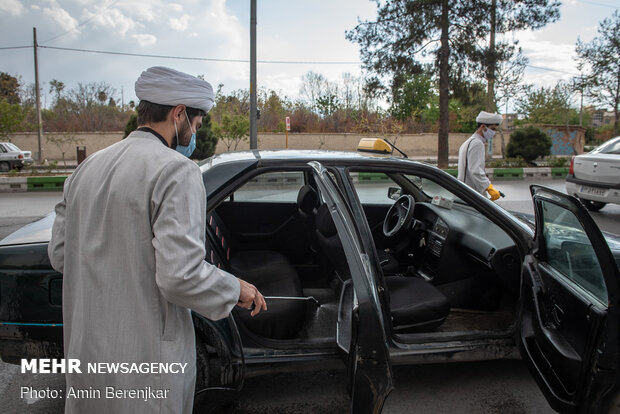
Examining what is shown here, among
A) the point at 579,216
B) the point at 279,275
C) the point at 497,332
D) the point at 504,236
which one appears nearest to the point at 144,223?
the point at 579,216

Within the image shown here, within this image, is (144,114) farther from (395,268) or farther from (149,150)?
(395,268)

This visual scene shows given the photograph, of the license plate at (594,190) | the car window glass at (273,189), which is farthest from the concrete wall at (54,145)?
the car window glass at (273,189)

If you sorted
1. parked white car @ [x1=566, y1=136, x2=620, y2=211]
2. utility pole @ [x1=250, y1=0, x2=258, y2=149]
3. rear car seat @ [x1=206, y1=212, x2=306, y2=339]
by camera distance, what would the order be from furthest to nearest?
utility pole @ [x1=250, y1=0, x2=258, y2=149] < parked white car @ [x1=566, y1=136, x2=620, y2=211] < rear car seat @ [x1=206, y1=212, x2=306, y2=339]

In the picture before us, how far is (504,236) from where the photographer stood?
2.93 metres

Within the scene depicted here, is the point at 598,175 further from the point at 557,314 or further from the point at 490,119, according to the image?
the point at 557,314

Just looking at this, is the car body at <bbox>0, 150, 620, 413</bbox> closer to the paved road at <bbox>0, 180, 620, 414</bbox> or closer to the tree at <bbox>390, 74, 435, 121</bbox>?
the paved road at <bbox>0, 180, 620, 414</bbox>

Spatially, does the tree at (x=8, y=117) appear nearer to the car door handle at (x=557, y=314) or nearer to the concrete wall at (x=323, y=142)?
the concrete wall at (x=323, y=142)

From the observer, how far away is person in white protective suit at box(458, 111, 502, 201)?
536cm

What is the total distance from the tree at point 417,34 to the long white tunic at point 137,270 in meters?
17.1

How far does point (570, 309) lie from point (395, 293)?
1041 millimetres

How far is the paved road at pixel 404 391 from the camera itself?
258 centimetres

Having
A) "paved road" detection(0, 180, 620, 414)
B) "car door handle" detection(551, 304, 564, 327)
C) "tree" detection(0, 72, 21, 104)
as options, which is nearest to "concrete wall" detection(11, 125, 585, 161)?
"tree" detection(0, 72, 21, 104)

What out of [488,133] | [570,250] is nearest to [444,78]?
[488,133]

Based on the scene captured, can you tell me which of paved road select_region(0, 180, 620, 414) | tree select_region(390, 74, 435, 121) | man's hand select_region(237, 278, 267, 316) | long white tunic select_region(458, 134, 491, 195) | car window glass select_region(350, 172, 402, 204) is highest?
tree select_region(390, 74, 435, 121)
